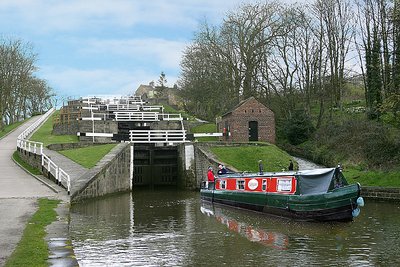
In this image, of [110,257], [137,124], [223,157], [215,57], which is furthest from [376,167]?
[215,57]

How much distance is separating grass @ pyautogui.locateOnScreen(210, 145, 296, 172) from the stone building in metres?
6.69

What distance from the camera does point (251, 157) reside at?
98.7 feet

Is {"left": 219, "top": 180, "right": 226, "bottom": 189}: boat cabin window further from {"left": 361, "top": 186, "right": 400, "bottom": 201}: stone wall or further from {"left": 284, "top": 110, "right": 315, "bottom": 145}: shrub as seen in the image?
{"left": 284, "top": 110, "right": 315, "bottom": 145}: shrub

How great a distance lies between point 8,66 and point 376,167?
135 feet

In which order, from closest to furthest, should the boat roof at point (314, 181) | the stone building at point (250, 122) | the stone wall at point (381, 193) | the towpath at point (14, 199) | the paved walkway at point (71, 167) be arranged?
the towpath at point (14, 199)
the boat roof at point (314, 181)
the stone wall at point (381, 193)
the paved walkway at point (71, 167)
the stone building at point (250, 122)

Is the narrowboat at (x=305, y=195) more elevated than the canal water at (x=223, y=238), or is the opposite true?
the narrowboat at (x=305, y=195)

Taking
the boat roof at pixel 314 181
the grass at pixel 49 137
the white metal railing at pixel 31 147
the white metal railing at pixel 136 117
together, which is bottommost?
the boat roof at pixel 314 181

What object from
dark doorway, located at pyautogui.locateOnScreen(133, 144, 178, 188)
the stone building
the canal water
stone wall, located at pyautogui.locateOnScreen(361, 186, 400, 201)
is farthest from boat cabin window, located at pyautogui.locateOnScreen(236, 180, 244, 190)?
the stone building

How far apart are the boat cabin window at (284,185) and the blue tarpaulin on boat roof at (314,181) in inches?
20.8

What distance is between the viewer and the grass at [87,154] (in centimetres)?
2778

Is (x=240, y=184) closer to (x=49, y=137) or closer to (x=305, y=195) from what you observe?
(x=305, y=195)

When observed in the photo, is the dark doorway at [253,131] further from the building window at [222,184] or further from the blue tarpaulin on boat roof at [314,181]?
the blue tarpaulin on boat roof at [314,181]

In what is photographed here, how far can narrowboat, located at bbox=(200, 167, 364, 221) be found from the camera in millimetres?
16875

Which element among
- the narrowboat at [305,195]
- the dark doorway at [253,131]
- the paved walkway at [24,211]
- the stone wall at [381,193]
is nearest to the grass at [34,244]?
the paved walkway at [24,211]
